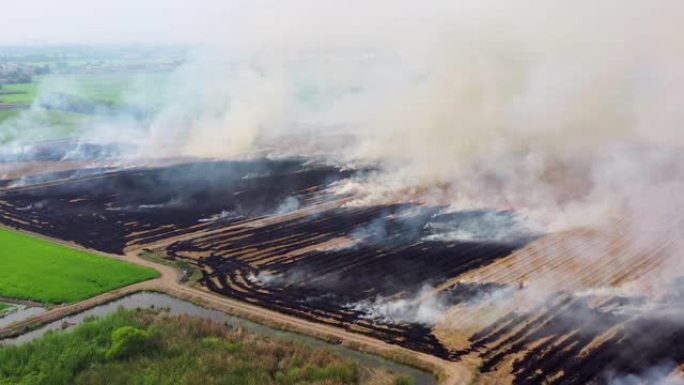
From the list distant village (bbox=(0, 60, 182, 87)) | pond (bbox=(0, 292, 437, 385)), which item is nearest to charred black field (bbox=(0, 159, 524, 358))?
pond (bbox=(0, 292, 437, 385))

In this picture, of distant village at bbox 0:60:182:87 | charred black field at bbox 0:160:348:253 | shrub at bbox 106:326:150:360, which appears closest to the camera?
shrub at bbox 106:326:150:360

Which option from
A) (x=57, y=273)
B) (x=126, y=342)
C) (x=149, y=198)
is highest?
(x=126, y=342)

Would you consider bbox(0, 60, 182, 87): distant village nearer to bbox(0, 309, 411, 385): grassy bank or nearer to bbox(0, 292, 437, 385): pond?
bbox(0, 292, 437, 385): pond

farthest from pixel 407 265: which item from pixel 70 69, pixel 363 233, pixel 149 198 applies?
pixel 70 69

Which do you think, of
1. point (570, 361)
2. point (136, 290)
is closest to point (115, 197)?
point (136, 290)

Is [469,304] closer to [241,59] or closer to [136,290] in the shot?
[136,290]

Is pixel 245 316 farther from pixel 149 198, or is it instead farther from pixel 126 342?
pixel 149 198
